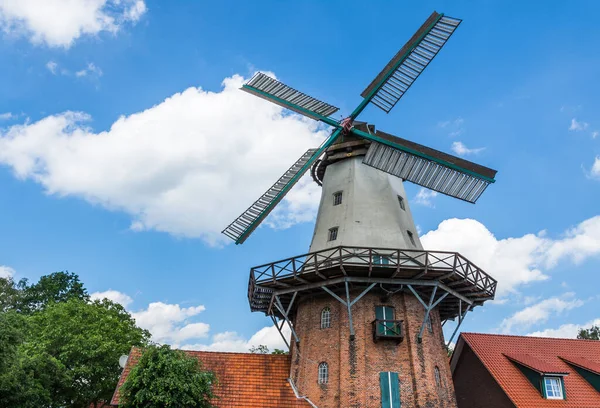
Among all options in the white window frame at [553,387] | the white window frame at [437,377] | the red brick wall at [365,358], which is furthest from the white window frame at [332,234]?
the white window frame at [553,387]

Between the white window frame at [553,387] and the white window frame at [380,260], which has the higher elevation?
the white window frame at [380,260]

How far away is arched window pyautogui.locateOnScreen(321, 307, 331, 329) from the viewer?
1893 cm

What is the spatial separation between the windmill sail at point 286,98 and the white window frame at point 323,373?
1112 centimetres

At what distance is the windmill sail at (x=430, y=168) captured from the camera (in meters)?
19.8

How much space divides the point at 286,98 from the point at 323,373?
12790mm

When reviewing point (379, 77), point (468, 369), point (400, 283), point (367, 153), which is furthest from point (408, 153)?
point (468, 369)

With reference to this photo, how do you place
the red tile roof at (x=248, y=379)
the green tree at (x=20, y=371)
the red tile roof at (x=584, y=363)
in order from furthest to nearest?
the red tile roof at (x=584, y=363) → the red tile roof at (x=248, y=379) → the green tree at (x=20, y=371)

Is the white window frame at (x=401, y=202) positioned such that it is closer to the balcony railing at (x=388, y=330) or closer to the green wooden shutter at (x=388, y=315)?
the green wooden shutter at (x=388, y=315)

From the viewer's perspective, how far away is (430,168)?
20.2 m

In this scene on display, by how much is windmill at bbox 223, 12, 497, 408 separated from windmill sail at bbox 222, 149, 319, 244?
0.17ft

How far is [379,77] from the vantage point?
70.1ft

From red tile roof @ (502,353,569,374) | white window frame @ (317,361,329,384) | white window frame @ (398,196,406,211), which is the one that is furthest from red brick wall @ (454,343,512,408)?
white window frame @ (317,361,329,384)

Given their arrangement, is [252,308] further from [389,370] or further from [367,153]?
[367,153]

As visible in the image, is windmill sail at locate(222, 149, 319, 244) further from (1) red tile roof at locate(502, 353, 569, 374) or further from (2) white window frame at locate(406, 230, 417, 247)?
(1) red tile roof at locate(502, 353, 569, 374)
